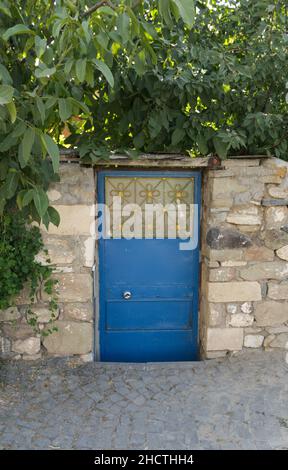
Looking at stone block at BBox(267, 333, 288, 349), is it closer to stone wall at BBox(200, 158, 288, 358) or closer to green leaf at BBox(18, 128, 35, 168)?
stone wall at BBox(200, 158, 288, 358)

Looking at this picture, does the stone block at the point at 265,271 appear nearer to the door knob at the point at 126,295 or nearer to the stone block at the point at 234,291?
the stone block at the point at 234,291

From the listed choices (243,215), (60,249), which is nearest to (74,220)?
(60,249)

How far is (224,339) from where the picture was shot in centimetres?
335

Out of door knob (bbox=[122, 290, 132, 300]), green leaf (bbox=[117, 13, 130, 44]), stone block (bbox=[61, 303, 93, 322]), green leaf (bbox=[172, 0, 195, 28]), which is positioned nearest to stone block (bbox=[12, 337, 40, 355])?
stone block (bbox=[61, 303, 93, 322])

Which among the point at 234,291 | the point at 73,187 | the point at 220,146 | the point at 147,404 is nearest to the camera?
the point at 147,404

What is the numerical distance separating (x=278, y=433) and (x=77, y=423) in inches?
50.4

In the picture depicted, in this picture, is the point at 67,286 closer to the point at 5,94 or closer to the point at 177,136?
the point at 177,136

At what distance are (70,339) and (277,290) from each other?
1774 millimetres

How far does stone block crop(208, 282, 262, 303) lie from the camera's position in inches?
129

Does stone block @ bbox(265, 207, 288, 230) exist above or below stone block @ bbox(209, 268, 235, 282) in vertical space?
above

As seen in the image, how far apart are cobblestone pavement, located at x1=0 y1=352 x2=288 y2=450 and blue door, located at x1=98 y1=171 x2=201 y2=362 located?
274 mm

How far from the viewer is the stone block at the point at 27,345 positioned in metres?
3.21

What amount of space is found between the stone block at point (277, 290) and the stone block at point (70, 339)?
153 cm

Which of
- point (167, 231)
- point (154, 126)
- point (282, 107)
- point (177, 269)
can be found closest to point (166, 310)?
point (177, 269)
